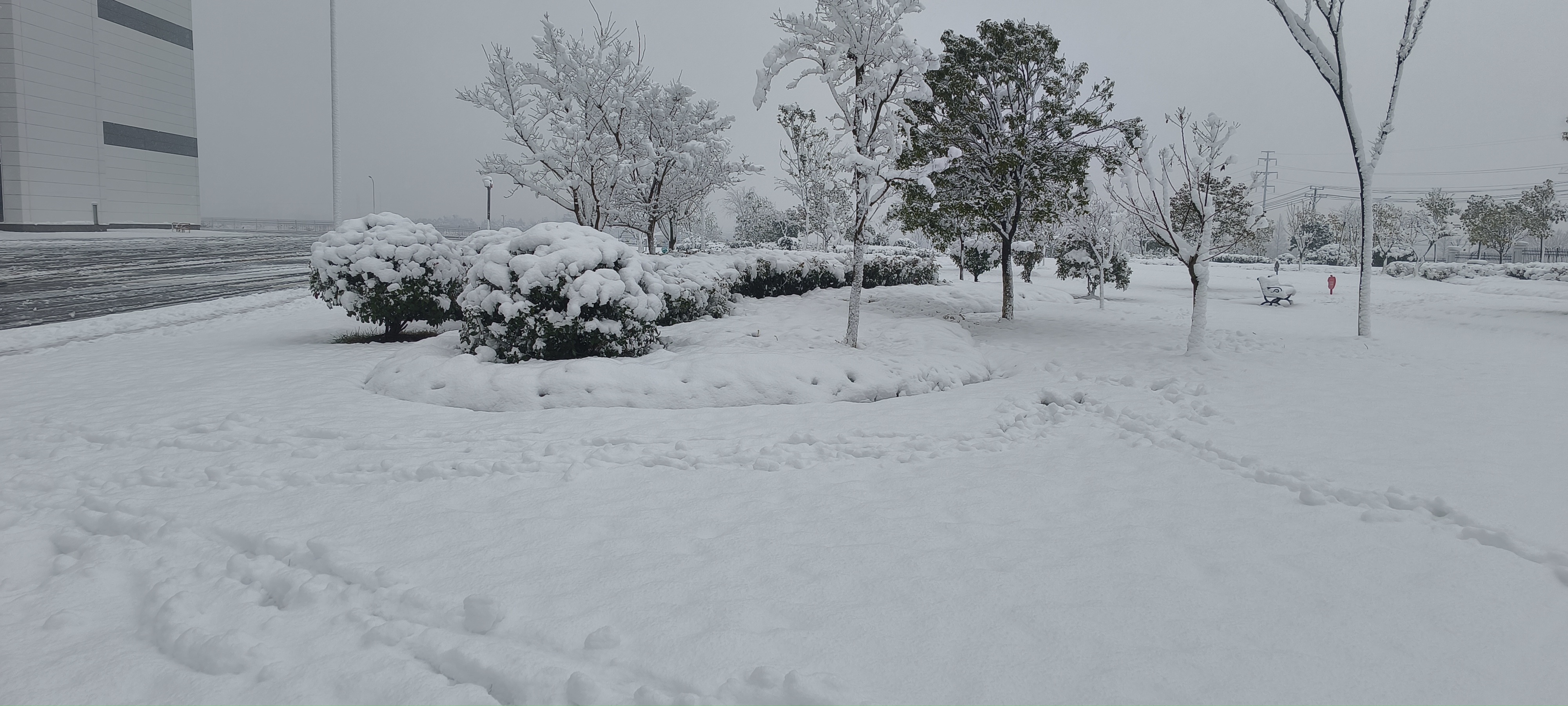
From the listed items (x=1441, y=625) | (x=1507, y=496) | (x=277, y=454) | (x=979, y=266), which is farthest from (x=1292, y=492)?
(x=979, y=266)

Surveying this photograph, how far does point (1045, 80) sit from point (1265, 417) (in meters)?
9.04

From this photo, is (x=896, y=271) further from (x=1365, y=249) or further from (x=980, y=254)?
(x=1365, y=249)

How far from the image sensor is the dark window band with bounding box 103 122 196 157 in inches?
2010

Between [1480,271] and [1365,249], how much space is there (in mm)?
29950

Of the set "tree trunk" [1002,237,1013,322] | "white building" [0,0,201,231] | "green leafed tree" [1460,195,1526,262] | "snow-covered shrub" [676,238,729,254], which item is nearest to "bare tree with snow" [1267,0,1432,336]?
"tree trunk" [1002,237,1013,322]

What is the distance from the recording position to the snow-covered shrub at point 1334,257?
52.6 m

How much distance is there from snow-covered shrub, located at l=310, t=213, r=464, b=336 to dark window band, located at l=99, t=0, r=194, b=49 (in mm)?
60571

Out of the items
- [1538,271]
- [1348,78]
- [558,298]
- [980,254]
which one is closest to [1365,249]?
[1348,78]

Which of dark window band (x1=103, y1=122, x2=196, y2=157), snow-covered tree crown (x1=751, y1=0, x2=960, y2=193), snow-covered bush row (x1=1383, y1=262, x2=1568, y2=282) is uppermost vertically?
dark window band (x1=103, y1=122, x2=196, y2=157)

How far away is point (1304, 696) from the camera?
251cm

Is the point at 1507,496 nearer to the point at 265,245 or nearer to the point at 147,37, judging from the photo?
the point at 265,245

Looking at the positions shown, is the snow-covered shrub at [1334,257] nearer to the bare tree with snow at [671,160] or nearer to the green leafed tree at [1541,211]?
the green leafed tree at [1541,211]

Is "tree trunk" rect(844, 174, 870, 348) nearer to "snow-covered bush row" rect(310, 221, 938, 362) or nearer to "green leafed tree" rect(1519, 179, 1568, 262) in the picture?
"snow-covered bush row" rect(310, 221, 938, 362)

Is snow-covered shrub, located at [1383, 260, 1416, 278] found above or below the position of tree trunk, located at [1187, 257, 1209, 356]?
above
